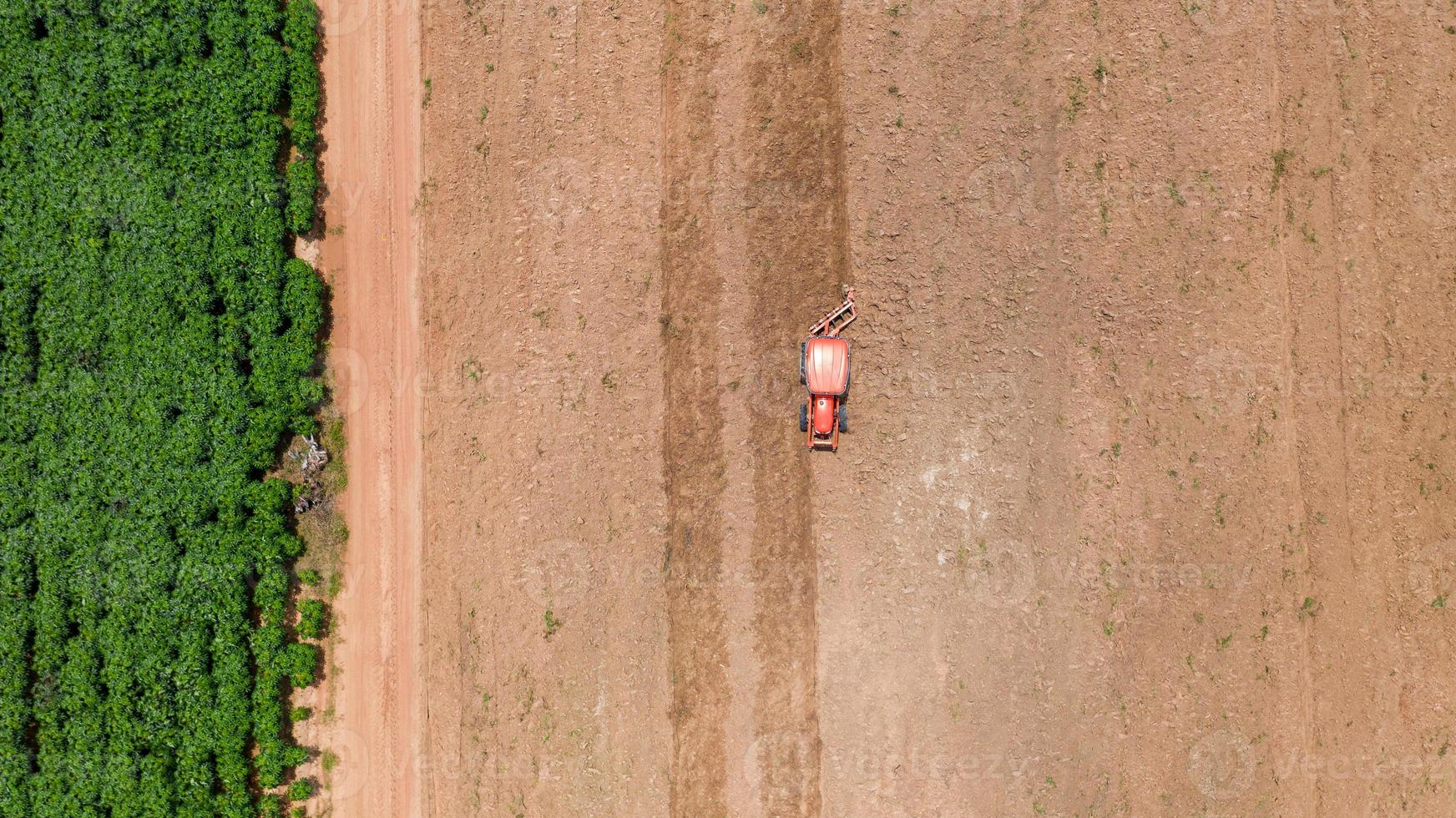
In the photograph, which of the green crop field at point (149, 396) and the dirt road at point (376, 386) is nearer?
the green crop field at point (149, 396)

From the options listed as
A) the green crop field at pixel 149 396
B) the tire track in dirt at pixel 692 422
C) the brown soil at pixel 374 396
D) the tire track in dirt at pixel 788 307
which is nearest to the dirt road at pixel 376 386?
the brown soil at pixel 374 396

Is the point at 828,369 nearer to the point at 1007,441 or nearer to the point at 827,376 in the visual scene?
the point at 827,376

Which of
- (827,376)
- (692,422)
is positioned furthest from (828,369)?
(692,422)

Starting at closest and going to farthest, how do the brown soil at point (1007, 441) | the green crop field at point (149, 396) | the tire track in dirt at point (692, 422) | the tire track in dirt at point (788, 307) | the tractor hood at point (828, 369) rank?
the tractor hood at point (828, 369), the brown soil at point (1007, 441), the tire track in dirt at point (788, 307), the tire track in dirt at point (692, 422), the green crop field at point (149, 396)

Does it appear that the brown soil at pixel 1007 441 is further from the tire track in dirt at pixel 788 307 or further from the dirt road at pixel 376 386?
the dirt road at pixel 376 386

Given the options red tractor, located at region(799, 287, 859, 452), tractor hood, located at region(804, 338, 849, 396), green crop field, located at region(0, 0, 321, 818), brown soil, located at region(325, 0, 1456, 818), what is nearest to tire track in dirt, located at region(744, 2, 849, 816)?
brown soil, located at region(325, 0, 1456, 818)

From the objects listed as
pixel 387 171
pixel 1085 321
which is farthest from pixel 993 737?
pixel 387 171

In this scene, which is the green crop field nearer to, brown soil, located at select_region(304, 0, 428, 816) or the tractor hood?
brown soil, located at select_region(304, 0, 428, 816)
